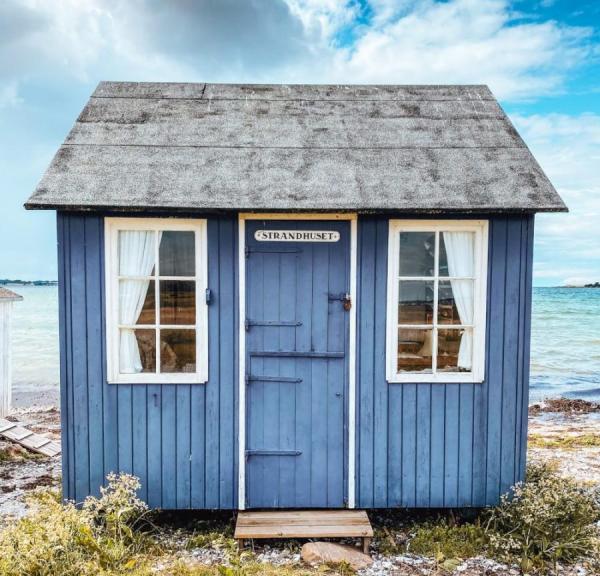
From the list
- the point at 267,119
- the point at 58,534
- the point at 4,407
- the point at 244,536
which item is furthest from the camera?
the point at 4,407

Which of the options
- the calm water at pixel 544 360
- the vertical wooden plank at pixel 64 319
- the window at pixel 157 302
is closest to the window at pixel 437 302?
the window at pixel 157 302

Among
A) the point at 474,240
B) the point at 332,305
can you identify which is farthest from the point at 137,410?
the point at 474,240

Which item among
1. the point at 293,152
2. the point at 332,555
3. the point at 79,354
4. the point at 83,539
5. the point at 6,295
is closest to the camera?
the point at 83,539

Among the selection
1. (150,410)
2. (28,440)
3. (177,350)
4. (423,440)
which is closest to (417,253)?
(423,440)

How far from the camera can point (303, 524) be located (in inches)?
175

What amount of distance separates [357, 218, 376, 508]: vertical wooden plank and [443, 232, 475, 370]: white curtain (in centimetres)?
74

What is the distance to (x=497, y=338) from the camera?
4637 millimetres

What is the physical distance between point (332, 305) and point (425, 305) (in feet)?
2.87

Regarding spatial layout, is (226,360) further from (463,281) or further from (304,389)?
(463,281)

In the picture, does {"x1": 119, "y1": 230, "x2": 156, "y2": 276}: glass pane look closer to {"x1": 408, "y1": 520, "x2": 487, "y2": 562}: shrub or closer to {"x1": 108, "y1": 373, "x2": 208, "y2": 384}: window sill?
{"x1": 108, "y1": 373, "x2": 208, "y2": 384}: window sill

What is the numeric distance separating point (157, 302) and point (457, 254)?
2815 millimetres

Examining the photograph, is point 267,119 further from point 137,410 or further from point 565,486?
point 565,486

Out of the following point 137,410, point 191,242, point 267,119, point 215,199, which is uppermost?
point 267,119

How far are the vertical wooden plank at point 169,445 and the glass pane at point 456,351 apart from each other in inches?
99.1
